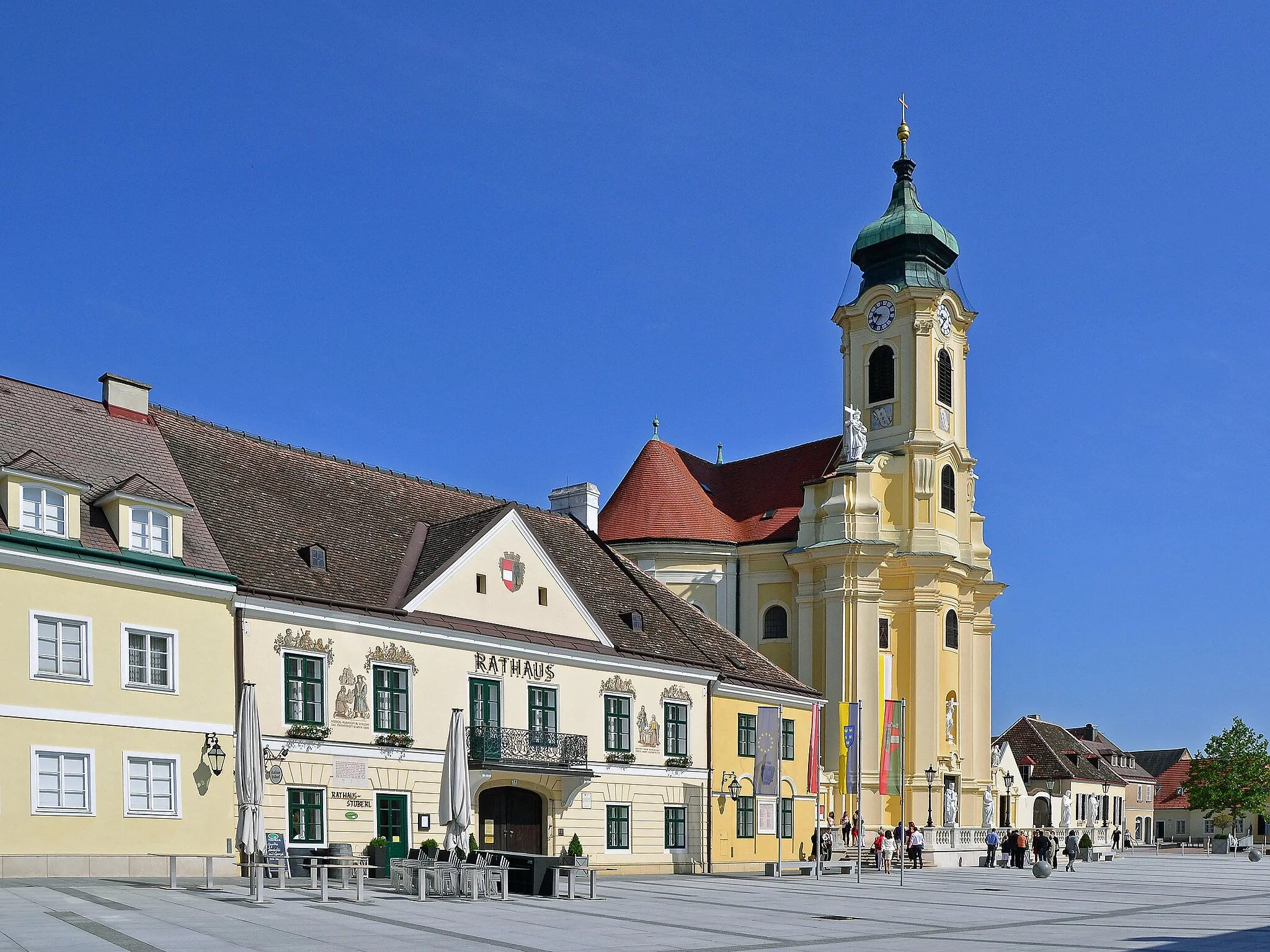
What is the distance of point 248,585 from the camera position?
31.2 metres

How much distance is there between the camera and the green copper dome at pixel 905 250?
67.8 m

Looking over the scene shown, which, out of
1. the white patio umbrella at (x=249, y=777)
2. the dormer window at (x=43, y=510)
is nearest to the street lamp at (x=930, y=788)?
the white patio umbrella at (x=249, y=777)

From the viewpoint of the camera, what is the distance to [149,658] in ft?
96.3

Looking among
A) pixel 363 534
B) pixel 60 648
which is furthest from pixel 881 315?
pixel 60 648

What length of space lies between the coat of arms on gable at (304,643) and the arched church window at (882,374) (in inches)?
1552

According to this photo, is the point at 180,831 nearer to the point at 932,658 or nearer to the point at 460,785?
the point at 460,785

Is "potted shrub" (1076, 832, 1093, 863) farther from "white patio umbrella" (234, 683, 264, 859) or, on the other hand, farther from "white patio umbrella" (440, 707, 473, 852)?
"white patio umbrella" (234, 683, 264, 859)

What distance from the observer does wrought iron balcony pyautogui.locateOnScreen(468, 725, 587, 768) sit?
35281mm

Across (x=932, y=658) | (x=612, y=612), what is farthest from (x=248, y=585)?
(x=932, y=658)

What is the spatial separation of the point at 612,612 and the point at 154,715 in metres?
15.9

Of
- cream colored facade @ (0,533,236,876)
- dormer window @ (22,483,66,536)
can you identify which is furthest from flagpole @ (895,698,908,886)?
dormer window @ (22,483,66,536)

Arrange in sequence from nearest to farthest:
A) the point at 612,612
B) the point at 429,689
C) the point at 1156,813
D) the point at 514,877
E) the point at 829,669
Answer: the point at 514,877
the point at 429,689
the point at 612,612
the point at 829,669
the point at 1156,813

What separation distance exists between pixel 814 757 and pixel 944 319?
2889 cm

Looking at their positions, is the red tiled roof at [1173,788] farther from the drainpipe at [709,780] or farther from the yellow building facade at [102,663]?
the yellow building facade at [102,663]
